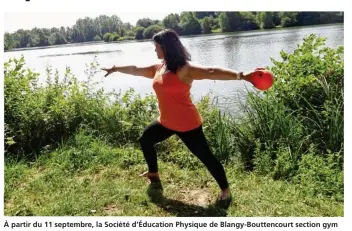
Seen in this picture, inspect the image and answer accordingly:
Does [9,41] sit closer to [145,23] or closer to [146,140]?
[145,23]

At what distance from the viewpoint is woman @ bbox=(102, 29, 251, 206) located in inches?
126

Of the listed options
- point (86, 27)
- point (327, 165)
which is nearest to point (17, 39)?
point (86, 27)

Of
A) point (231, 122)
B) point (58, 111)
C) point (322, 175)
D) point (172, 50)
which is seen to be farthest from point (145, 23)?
point (322, 175)

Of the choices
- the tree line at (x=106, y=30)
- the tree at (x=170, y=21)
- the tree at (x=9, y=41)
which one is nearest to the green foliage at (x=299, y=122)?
the tree line at (x=106, y=30)

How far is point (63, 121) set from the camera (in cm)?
522

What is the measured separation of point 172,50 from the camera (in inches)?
128

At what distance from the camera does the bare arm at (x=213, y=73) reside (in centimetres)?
309

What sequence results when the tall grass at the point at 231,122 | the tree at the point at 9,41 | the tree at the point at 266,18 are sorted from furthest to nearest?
the tree at the point at 266,18, the tree at the point at 9,41, the tall grass at the point at 231,122

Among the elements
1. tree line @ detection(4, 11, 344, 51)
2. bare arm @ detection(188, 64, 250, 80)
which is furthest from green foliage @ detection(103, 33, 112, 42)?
bare arm @ detection(188, 64, 250, 80)

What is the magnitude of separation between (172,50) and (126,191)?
1.60m

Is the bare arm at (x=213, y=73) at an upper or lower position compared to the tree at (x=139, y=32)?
lower

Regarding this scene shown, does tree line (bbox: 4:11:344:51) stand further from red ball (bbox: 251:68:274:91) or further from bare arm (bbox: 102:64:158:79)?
red ball (bbox: 251:68:274:91)

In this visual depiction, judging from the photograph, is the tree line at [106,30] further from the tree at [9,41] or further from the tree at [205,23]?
the tree at [205,23]

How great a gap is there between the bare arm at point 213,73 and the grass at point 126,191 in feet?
4.27
